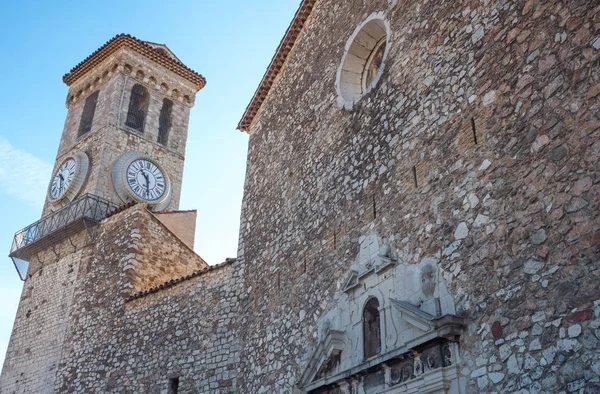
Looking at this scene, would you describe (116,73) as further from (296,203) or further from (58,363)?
(296,203)

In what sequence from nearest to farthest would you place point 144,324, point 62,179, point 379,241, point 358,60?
1. point 379,241
2. point 358,60
3. point 144,324
4. point 62,179

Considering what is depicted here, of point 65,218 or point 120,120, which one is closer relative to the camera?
point 65,218

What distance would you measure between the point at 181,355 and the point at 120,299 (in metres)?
2.66

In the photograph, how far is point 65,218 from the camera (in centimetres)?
1552

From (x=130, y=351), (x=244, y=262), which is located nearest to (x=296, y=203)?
(x=244, y=262)

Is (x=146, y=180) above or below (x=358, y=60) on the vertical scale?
above

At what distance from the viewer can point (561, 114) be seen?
4.97 metres

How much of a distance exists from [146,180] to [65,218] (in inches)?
113

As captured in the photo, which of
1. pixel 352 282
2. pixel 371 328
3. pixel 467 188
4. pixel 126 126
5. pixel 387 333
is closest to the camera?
pixel 467 188

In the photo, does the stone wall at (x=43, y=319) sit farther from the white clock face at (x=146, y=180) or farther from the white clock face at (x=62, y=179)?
the white clock face at (x=146, y=180)

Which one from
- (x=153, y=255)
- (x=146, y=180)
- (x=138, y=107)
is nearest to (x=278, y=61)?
(x=153, y=255)

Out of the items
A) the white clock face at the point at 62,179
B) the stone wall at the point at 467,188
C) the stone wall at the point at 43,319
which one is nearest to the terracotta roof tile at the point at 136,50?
the white clock face at the point at 62,179

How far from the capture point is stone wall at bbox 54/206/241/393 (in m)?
10.3

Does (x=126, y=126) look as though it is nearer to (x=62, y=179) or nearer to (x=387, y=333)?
(x=62, y=179)
